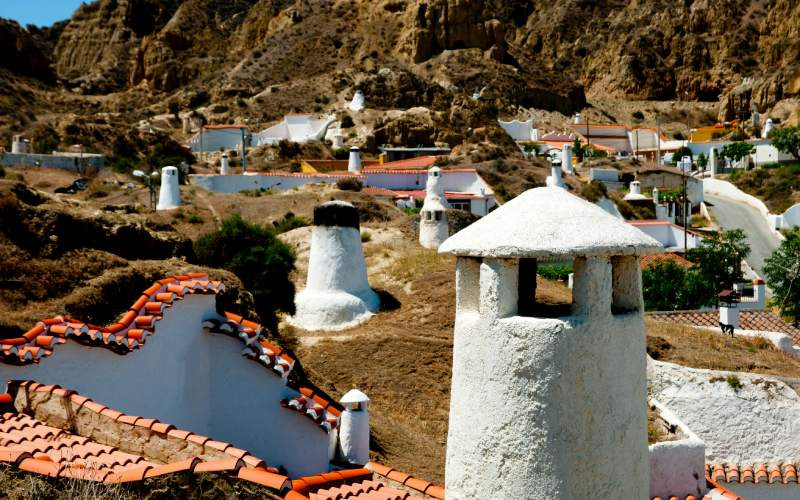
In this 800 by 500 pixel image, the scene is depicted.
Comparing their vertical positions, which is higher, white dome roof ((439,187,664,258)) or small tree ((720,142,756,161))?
small tree ((720,142,756,161))

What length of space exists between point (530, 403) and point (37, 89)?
256ft

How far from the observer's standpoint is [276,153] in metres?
50.4

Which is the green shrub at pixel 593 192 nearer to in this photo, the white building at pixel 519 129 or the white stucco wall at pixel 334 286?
the white stucco wall at pixel 334 286

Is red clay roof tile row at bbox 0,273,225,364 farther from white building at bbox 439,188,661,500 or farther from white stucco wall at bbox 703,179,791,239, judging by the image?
white stucco wall at bbox 703,179,791,239

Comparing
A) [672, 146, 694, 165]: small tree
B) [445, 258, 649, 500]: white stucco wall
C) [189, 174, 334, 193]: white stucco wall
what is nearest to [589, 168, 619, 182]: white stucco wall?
[672, 146, 694, 165]: small tree

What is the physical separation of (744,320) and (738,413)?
6159 millimetres

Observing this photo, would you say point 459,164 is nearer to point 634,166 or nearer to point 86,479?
point 634,166

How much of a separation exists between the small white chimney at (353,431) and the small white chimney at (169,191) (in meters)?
22.6

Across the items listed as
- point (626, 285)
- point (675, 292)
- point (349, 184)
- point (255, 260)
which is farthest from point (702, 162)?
point (626, 285)

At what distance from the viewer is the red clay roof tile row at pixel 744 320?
2075 cm

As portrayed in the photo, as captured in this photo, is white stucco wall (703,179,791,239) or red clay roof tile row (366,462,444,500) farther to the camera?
white stucco wall (703,179,791,239)

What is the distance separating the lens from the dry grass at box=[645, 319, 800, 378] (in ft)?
53.6

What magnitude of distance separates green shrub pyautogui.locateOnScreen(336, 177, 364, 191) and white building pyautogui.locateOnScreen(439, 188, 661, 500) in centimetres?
3082

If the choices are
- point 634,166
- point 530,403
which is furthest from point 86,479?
point 634,166
